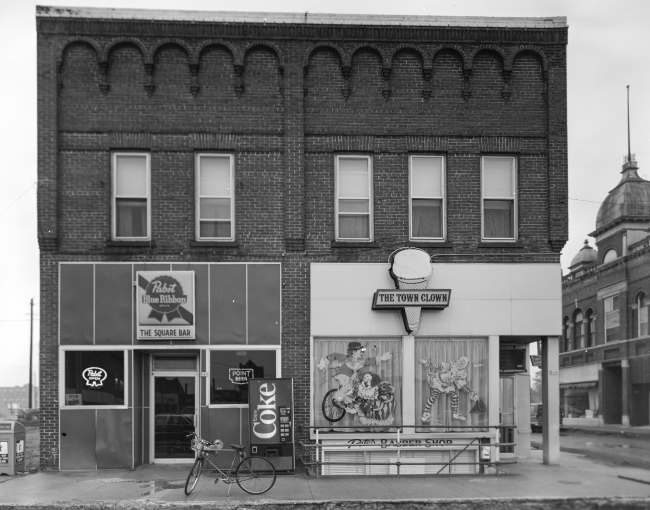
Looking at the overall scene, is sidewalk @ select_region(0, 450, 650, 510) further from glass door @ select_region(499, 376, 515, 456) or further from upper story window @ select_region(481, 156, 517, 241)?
upper story window @ select_region(481, 156, 517, 241)

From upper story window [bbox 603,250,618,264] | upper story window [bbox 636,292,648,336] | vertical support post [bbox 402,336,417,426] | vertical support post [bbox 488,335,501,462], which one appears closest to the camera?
vertical support post [bbox 402,336,417,426]

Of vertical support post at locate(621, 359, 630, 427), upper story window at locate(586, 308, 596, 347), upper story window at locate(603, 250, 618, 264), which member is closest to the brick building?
vertical support post at locate(621, 359, 630, 427)

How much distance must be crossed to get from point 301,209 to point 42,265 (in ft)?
18.8

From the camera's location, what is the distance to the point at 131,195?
1639 cm

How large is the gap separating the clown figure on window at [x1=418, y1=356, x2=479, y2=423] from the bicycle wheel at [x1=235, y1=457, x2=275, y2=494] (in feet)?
14.7

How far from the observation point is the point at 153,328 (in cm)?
1578

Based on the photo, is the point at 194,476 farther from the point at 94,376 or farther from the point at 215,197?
the point at 215,197

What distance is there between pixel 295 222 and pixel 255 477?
5703mm

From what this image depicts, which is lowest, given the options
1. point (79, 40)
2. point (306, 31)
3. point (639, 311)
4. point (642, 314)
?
point (642, 314)

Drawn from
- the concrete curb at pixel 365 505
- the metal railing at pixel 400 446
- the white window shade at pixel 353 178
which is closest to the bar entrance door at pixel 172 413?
the metal railing at pixel 400 446

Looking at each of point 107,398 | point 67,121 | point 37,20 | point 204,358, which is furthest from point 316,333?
point 37,20

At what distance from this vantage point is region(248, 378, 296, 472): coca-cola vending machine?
49.2 feet

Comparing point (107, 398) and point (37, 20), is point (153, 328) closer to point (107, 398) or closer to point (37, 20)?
point (107, 398)

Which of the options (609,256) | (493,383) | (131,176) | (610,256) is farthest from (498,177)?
(609,256)
